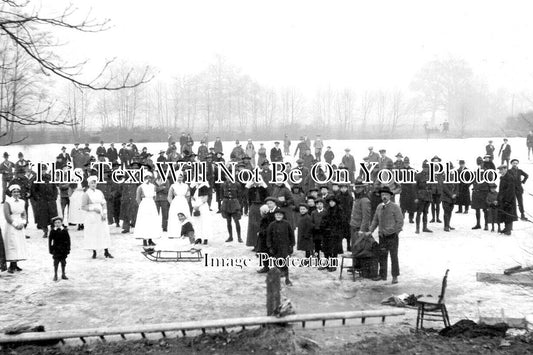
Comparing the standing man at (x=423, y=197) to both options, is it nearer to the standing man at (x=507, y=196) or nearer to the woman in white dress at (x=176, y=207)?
the standing man at (x=507, y=196)

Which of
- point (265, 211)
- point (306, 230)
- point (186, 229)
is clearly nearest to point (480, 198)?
point (306, 230)

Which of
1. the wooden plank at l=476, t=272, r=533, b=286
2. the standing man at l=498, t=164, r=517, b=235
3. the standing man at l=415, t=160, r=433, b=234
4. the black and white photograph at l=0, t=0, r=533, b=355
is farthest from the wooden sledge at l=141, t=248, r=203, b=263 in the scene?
the standing man at l=498, t=164, r=517, b=235

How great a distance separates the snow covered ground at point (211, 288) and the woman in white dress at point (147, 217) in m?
0.52

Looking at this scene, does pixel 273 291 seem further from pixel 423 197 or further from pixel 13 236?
pixel 423 197

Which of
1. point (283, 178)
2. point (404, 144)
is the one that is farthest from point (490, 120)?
point (283, 178)

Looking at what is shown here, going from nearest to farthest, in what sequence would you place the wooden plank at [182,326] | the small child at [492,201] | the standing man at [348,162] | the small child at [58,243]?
the wooden plank at [182,326] → the small child at [58,243] → the small child at [492,201] → the standing man at [348,162]

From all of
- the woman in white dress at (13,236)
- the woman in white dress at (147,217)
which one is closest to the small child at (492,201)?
the woman in white dress at (147,217)

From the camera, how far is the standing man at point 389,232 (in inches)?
417

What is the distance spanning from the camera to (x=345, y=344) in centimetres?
764

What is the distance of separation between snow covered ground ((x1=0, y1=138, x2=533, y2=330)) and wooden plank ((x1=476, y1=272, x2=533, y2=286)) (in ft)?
0.52

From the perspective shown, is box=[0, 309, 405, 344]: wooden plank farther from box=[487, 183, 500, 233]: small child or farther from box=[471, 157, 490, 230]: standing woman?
box=[471, 157, 490, 230]: standing woman

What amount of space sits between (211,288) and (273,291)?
2562 mm

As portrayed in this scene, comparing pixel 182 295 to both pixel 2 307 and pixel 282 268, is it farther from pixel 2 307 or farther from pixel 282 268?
pixel 2 307

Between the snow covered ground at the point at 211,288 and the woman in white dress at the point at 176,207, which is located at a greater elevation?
the woman in white dress at the point at 176,207
